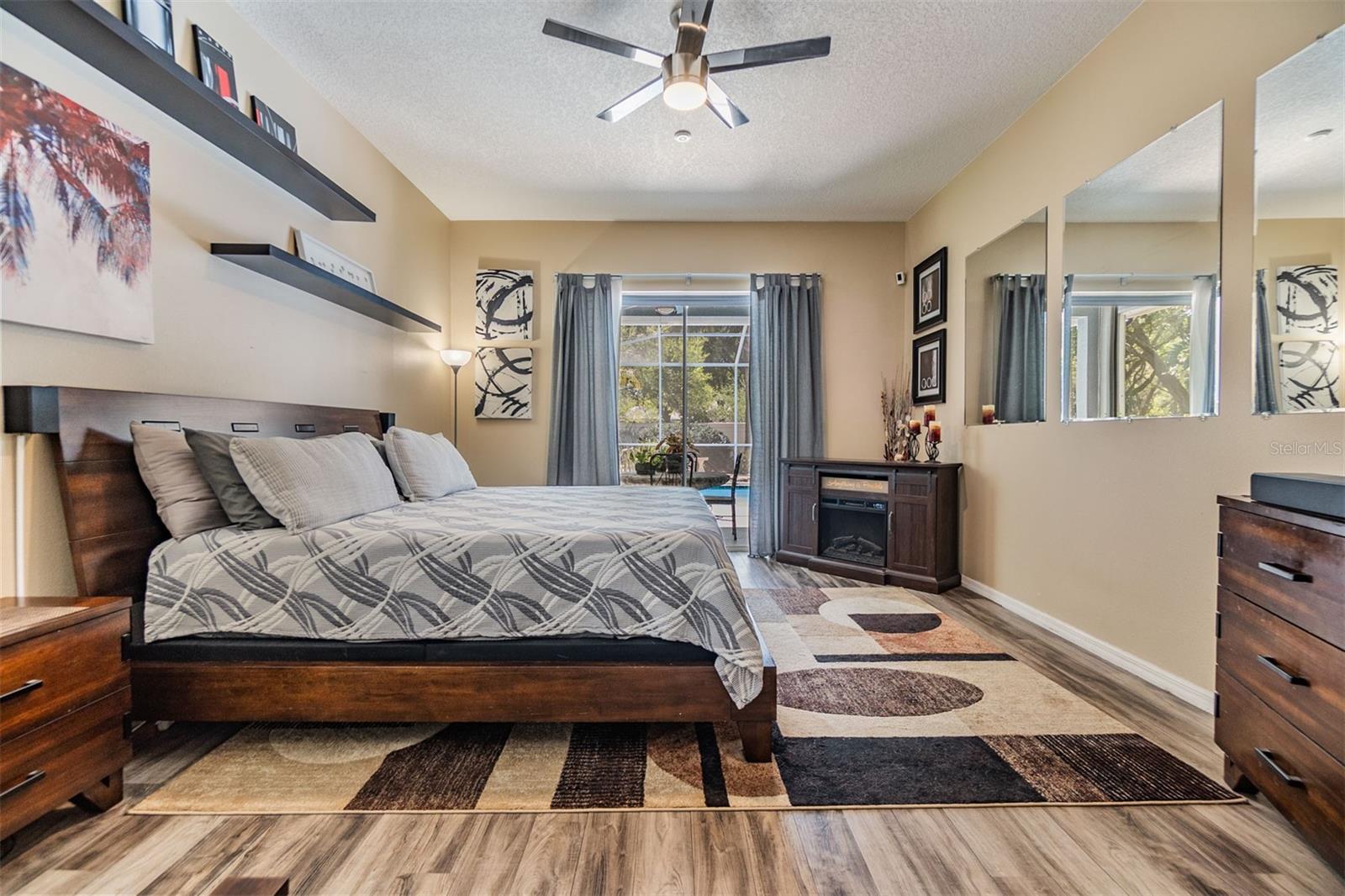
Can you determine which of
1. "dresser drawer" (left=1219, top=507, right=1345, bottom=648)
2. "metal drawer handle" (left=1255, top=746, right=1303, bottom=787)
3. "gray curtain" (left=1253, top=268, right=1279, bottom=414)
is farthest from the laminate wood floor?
"gray curtain" (left=1253, top=268, right=1279, bottom=414)

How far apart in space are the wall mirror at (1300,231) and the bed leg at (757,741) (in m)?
1.96

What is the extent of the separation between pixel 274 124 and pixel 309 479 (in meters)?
1.78

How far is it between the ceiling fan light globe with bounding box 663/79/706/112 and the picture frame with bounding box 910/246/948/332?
2.58 m

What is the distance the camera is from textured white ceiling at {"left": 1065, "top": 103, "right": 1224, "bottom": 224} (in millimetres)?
2066

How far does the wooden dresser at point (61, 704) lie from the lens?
Result: 124 centimetres

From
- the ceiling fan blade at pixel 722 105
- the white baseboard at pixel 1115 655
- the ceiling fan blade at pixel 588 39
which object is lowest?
the white baseboard at pixel 1115 655

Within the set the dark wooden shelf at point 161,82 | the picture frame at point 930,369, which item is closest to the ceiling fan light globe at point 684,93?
the dark wooden shelf at point 161,82

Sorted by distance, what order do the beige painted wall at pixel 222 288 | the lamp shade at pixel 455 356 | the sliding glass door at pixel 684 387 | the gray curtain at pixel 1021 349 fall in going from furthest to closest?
1. the sliding glass door at pixel 684 387
2. the lamp shade at pixel 455 356
3. the gray curtain at pixel 1021 349
4. the beige painted wall at pixel 222 288

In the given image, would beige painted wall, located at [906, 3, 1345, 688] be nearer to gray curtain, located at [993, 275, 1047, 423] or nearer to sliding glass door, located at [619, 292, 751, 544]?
gray curtain, located at [993, 275, 1047, 423]

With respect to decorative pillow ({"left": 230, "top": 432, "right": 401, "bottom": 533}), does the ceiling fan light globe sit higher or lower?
higher

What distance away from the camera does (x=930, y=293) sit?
4.29 metres

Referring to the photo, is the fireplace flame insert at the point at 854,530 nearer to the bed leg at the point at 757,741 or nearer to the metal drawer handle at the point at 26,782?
the bed leg at the point at 757,741

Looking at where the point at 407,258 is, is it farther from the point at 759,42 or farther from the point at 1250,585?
the point at 1250,585

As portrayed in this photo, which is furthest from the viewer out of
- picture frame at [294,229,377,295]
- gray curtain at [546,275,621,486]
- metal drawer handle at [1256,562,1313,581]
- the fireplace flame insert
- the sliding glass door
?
the sliding glass door
